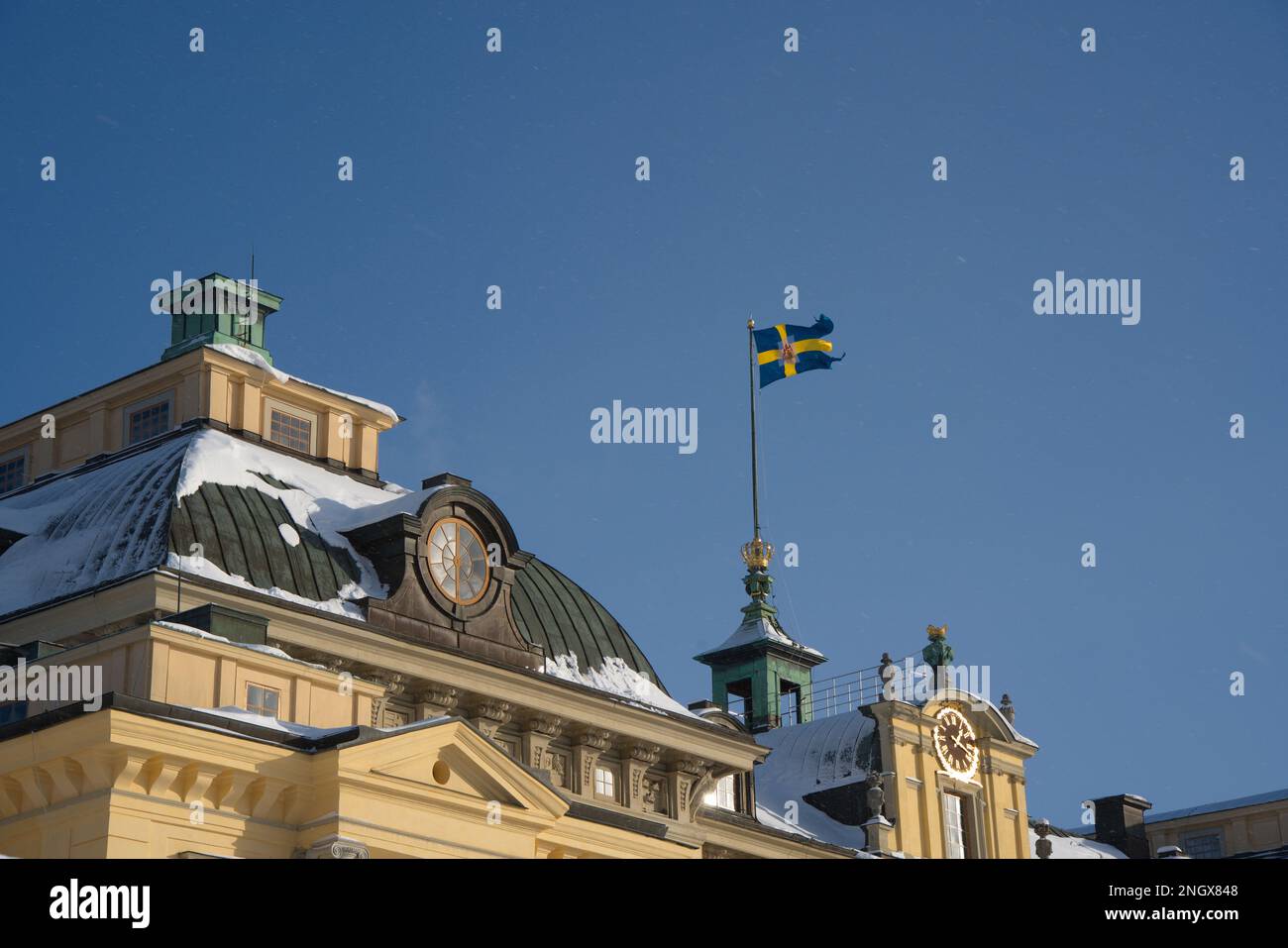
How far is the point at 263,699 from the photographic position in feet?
133

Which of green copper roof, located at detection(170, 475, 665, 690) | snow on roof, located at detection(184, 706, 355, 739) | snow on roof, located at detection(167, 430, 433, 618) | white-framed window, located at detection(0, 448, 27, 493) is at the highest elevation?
white-framed window, located at detection(0, 448, 27, 493)

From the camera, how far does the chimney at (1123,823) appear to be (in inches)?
3157

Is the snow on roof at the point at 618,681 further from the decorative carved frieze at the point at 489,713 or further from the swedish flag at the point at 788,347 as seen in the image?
the swedish flag at the point at 788,347

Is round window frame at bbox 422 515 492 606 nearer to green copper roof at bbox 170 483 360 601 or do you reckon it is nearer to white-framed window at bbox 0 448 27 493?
green copper roof at bbox 170 483 360 601

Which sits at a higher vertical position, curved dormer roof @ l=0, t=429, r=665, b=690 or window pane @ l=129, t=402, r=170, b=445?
window pane @ l=129, t=402, r=170, b=445

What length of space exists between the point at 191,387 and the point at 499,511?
736cm

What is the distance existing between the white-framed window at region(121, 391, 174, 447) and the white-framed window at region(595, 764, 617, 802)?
11.9 m

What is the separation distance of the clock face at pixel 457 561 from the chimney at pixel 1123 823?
37995 mm

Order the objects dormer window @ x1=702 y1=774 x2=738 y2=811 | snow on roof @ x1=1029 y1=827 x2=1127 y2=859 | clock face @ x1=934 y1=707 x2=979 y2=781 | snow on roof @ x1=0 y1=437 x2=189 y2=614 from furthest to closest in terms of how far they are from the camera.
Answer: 1. snow on roof @ x1=1029 y1=827 x2=1127 y2=859
2. clock face @ x1=934 y1=707 x2=979 y2=781
3. dormer window @ x1=702 y1=774 x2=738 y2=811
4. snow on roof @ x1=0 y1=437 x2=189 y2=614

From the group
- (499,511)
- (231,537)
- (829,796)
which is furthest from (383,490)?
(829,796)

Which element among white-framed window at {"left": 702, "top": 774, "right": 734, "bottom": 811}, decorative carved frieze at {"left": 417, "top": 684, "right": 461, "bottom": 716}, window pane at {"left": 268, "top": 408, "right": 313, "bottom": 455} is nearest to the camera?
decorative carved frieze at {"left": 417, "top": 684, "right": 461, "bottom": 716}

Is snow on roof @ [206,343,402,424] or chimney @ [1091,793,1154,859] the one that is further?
chimney @ [1091,793,1154,859]

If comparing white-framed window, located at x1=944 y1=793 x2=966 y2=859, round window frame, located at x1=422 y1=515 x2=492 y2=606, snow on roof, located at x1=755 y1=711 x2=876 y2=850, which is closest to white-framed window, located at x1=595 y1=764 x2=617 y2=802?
round window frame, located at x1=422 y1=515 x2=492 y2=606

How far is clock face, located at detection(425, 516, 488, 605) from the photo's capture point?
47.9m
